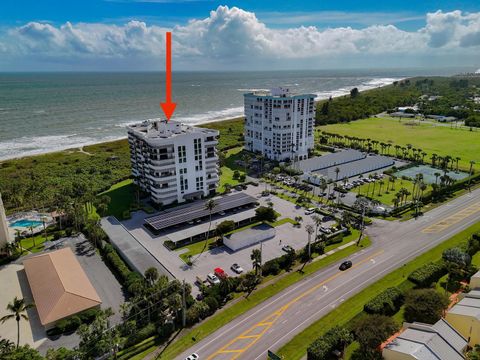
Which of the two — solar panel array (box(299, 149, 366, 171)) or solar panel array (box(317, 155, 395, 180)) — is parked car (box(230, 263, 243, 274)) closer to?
solar panel array (box(317, 155, 395, 180))

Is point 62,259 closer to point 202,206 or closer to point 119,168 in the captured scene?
point 202,206

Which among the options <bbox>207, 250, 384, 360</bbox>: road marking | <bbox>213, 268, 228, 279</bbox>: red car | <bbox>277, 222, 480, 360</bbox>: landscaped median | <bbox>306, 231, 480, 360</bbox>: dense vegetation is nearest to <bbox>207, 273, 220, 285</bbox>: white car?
<bbox>213, 268, 228, 279</bbox>: red car

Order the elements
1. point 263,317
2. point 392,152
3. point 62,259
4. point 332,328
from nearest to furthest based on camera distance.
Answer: point 332,328, point 263,317, point 62,259, point 392,152

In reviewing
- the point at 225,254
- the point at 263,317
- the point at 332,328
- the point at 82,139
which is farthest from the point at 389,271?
the point at 82,139

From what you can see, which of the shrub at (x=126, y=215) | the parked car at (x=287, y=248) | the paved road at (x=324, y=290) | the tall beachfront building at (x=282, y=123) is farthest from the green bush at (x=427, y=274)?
the tall beachfront building at (x=282, y=123)

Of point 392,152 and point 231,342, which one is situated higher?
point 392,152

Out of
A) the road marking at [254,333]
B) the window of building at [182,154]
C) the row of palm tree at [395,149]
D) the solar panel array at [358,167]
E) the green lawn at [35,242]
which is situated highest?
the window of building at [182,154]

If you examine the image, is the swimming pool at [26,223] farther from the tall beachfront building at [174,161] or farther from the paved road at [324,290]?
the paved road at [324,290]

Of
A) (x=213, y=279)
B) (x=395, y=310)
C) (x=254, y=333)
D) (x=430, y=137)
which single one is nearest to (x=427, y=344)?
(x=395, y=310)
